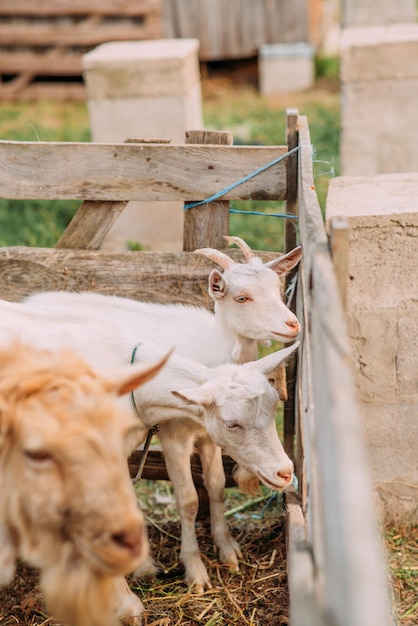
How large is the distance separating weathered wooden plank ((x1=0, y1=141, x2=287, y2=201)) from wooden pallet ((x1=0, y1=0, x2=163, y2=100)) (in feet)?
34.4

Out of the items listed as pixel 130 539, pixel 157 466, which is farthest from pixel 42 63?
pixel 130 539

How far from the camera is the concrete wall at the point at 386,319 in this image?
4.23 metres

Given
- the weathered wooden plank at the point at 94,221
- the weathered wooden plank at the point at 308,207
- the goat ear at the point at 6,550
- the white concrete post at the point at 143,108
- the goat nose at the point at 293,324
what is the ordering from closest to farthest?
the goat ear at the point at 6,550 < the weathered wooden plank at the point at 308,207 < the goat nose at the point at 293,324 < the weathered wooden plank at the point at 94,221 < the white concrete post at the point at 143,108

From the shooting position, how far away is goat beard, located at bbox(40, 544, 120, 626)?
2.78 metres

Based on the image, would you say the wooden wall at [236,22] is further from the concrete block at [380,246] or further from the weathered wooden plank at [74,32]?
the concrete block at [380,246]

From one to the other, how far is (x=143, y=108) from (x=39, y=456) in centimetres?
661

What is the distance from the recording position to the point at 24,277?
4.85 metres

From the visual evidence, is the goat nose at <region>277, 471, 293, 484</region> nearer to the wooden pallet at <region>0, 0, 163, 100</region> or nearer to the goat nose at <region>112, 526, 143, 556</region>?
the goat nose at <region>112, 526, 143, 556</region>

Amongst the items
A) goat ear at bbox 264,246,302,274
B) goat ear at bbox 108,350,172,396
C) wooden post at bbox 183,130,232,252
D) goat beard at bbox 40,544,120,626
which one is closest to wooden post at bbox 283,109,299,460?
wooden post at bbox 183,130,232,252

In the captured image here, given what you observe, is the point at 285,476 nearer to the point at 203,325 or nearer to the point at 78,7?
the point at 203,325

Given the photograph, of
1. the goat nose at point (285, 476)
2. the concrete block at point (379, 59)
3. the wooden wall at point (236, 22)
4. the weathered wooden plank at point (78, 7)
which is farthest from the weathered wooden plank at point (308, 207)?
the wooden wall at point (236, 22)

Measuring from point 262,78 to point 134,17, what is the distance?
8.27ft

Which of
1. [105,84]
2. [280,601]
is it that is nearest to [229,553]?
[280,601]

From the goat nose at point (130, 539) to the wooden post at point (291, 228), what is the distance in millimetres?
2269
